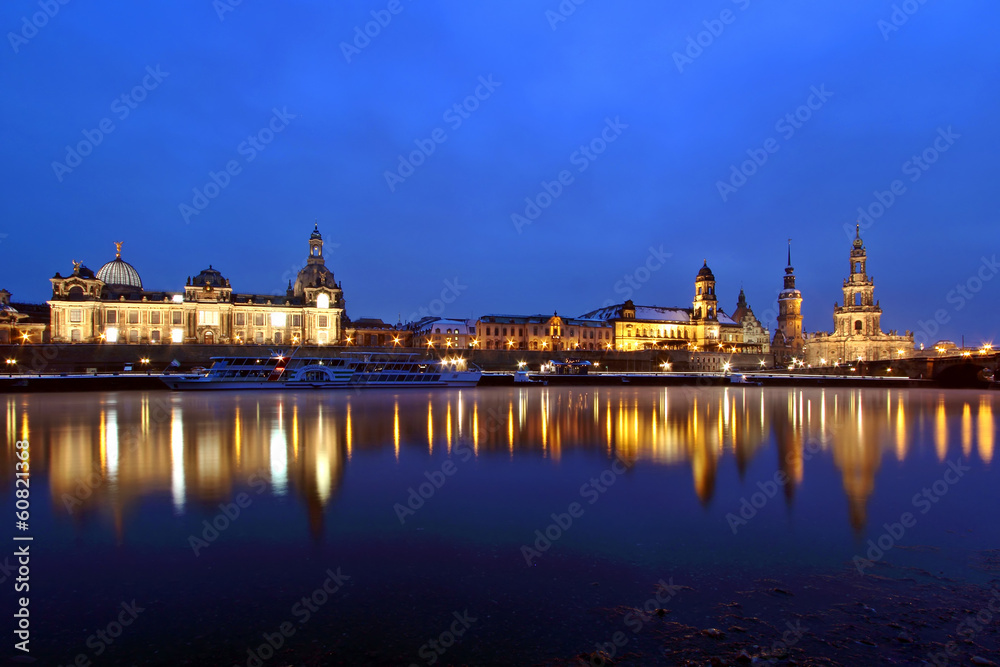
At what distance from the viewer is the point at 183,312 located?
Result: 9275 cm

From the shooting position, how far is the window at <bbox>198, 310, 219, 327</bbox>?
9344 centimetres

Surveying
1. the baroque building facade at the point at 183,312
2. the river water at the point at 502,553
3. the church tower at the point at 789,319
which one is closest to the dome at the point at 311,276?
the baroque building facade at the point at 183,312

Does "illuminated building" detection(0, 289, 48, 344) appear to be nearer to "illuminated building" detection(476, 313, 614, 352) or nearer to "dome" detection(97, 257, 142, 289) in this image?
"dome" detection(97, 257, 142, 289)

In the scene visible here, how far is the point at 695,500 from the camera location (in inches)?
463

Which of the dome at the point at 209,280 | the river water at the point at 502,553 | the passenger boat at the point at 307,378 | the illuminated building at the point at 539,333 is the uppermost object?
the dome at the point at 209,280

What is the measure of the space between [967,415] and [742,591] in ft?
116

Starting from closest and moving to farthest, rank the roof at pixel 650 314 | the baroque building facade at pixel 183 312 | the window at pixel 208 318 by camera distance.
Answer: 1. the baroque building facade at pixel 183 312
2. the window at pixel 208 318
3. the roof at pixel 650 314

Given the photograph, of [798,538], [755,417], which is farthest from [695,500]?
[755,417]

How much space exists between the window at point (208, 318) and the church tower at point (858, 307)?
378 feet

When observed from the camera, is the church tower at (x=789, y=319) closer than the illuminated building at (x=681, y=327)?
No

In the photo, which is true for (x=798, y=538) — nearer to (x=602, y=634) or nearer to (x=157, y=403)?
(x=602, y=634)

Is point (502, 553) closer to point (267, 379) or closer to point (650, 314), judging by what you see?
point (267, 379)

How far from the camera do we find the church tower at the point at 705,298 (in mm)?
134375

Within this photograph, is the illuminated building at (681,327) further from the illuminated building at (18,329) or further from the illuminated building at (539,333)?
the illuminated building at (18,329)
